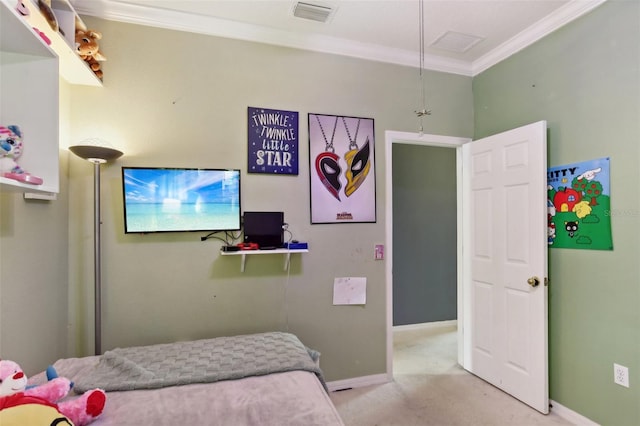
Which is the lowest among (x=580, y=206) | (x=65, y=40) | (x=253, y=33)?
(x=580, y=206)

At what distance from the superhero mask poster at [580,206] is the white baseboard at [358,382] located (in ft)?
5.52

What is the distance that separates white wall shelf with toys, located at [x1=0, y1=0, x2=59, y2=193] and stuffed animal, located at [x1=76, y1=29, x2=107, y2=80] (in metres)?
0.83

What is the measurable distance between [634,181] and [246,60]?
263 cm

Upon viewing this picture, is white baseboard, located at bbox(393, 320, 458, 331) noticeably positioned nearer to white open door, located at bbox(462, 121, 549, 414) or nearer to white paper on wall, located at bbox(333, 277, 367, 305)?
white open door, located at bbox(462, 121, 549, 414)

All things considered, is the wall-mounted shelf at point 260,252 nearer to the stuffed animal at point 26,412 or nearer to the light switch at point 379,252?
the light switch at point 379,252

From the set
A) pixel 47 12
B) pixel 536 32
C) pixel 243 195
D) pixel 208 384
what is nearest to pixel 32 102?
pixel 47 12

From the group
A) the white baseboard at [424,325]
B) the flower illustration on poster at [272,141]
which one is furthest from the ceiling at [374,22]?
the white baseboard at [424,325]

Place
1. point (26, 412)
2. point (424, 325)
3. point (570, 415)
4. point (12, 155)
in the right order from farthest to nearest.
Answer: point (424, 325)
point (570, 415)
point (12, 155)
point (26, 412)

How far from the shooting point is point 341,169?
2.63m

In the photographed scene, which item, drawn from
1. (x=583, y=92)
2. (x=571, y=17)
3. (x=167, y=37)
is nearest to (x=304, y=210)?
(x=167, y=37)

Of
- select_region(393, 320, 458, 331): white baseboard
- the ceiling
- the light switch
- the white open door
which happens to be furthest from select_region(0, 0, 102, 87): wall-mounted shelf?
select_region(393, 320, 458, 331): white baseboard

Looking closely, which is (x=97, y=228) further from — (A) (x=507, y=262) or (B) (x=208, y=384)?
(A) (x=507, y=262)

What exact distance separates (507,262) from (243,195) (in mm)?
2110

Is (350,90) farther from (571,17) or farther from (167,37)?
(571,17)
